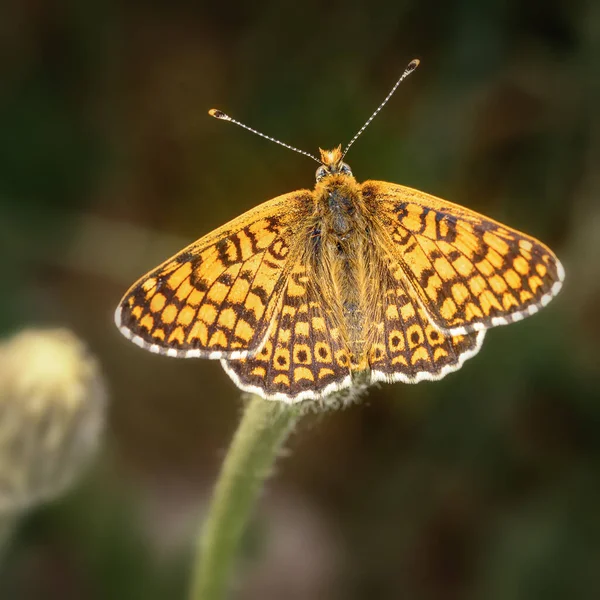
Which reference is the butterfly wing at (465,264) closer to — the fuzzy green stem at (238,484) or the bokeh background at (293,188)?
the fuzzy green stem at (238,484)

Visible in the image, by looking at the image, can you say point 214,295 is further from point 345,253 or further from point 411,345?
point 411,345

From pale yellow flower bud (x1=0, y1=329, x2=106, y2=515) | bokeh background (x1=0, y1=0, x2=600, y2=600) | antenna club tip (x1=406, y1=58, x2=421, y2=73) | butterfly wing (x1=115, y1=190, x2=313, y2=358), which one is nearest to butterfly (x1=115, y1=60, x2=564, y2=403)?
butterfly wing (x1=115, y1=190, x2=313, y2=358)

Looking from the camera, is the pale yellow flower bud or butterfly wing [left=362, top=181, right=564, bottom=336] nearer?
butterfly wing [left=362, top=181, right=564, bottom=336]

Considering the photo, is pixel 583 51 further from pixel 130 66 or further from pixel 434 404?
pixel 130 66

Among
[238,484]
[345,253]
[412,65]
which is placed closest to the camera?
[238,484]

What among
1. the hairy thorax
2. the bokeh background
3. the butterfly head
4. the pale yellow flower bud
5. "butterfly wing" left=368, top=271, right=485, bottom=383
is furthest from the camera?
the bokeh background

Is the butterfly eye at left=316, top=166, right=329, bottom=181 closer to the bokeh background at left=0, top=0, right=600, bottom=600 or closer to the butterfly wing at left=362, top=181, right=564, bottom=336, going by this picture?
the butterfly wing at left=362, top=181, right=564, bottom=336

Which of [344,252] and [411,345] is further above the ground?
[344,252]

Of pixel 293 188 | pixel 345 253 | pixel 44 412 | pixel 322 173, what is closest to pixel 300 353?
pixel 345 253

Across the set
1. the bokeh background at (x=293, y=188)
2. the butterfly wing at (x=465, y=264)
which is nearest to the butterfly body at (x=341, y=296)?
the butterfly wing at (x=465, y=264)
